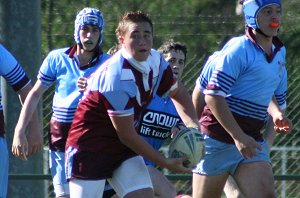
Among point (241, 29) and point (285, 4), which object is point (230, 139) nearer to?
point (241, 29)

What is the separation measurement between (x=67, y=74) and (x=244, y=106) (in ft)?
5.01

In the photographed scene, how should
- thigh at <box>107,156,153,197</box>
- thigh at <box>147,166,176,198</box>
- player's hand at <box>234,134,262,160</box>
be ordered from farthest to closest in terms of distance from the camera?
thigh at <box>147,166,176,198</box> → player's hand at <box>234,134,262,160</box> → thigh at <box>107,156,153,197</box>

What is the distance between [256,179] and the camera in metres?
8.73

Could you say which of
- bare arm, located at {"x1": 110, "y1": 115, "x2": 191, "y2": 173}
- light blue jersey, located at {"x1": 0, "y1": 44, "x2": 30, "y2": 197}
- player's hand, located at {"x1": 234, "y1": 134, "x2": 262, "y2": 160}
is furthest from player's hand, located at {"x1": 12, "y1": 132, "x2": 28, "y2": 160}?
player's hand, located at {"x1": 234, "y1": 134, "x2": 262, "y2": 160}

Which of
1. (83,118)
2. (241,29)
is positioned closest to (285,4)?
(241,29)

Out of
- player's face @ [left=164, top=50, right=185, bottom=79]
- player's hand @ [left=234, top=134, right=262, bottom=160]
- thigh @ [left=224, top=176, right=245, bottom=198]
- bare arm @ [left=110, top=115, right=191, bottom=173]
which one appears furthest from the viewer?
player's face @ [left=164, top=50, right=185, bottom=79]

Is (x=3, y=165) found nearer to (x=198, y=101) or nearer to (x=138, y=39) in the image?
(x=138, y=39)

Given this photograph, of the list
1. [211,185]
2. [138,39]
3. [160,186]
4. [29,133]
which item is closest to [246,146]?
[211,185]

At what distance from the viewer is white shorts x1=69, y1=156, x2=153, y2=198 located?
828 centimetres

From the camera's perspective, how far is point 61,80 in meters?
9.81

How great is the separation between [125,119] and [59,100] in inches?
70.3

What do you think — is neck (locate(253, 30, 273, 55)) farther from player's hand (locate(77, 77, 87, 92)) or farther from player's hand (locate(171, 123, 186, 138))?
player's hand (locate(77, 77, 87, 92))

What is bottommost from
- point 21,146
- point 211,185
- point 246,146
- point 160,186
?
point 160,186

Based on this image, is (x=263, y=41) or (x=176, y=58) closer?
(x=263, y=41)
